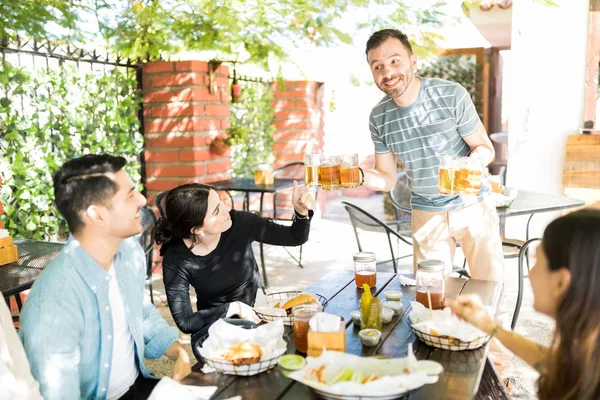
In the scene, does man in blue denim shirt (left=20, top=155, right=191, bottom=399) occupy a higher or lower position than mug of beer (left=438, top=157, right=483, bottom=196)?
lower

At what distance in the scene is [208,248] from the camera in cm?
260

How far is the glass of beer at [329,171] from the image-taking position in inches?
103

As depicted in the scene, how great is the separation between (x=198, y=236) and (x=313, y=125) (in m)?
5.08

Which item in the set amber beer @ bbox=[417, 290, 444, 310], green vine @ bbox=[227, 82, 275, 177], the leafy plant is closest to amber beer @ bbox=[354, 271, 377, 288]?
amber beer @ bbox=[417, 290, 444, 310]

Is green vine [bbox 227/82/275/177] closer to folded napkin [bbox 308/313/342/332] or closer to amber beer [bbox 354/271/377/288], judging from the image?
amber beer [bbox 354/271/377/288]

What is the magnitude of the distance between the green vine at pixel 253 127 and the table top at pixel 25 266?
10.7 feet

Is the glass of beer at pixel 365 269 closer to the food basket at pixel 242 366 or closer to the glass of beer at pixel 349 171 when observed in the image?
the glass of beer at pixel 349 171

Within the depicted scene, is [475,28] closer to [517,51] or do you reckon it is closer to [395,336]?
[517,51]

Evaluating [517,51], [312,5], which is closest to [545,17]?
[517,51]

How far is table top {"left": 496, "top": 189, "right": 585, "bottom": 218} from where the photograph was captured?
374 centimetres

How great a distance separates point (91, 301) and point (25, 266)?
0.94 m

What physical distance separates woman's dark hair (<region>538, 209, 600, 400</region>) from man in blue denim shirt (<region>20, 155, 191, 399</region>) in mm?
1091

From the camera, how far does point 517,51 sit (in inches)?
230

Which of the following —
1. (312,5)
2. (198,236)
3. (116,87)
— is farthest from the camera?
(312,5)
